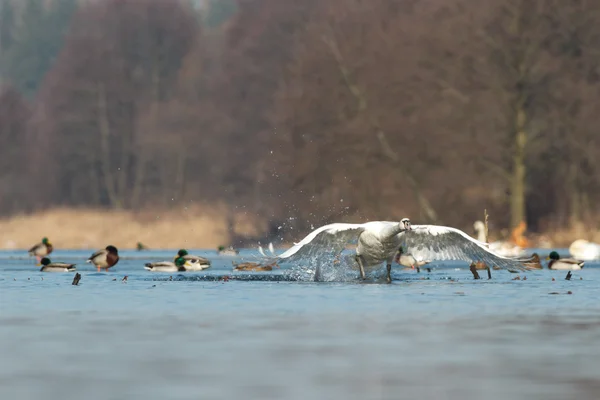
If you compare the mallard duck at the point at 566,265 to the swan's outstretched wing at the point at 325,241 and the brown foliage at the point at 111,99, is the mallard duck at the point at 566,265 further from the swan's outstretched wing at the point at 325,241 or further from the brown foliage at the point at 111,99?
the brown foliage at the point at 111,99

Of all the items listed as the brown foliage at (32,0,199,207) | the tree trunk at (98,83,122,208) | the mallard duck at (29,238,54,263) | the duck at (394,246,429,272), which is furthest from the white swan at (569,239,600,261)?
the tree trunk at (98,83,122,208)

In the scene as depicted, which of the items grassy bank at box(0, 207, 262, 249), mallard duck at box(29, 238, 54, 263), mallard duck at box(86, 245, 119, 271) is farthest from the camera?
grassy bank at box(0, 207, 262, 249)

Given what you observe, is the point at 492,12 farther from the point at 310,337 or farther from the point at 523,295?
the point at 310,337

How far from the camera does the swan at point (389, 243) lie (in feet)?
86.5

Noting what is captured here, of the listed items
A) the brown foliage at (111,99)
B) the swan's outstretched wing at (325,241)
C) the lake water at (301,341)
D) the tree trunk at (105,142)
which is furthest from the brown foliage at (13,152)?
the lake water at (301,341)

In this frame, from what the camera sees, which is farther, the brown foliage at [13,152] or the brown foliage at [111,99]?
the brown foliage at [13,152]

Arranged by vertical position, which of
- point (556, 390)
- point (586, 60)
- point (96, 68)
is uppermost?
point (96, 68)

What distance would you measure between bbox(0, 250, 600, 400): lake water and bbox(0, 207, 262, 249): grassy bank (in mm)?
29862

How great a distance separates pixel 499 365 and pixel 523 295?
9641 millimetres

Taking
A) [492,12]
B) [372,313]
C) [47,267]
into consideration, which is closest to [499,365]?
[372,313]

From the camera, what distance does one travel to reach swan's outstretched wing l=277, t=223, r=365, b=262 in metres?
26.3

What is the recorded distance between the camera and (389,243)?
26594 mm

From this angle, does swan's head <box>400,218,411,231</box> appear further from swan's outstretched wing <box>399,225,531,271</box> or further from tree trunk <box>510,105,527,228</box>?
tree trunk <box>510,105,527,228</box>

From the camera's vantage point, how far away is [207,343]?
592 inches
